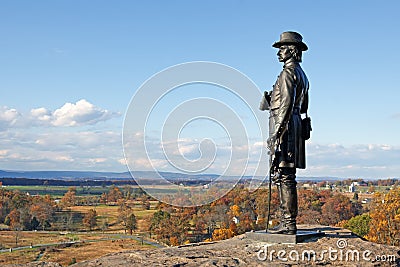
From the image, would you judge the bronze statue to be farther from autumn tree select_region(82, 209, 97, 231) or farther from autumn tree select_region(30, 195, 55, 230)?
autumn tree select_region(30, 195, 55, 230)

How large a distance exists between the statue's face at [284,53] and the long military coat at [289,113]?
0.32 feet

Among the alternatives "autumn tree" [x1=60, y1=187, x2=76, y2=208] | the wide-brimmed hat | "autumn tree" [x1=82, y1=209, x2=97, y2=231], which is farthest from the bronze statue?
"autumn tree" [x1=60, y1=187, x2=76, y2=208]

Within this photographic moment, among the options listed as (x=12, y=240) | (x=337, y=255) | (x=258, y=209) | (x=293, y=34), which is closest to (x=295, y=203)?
(x=337, y=255)

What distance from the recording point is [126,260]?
680cm

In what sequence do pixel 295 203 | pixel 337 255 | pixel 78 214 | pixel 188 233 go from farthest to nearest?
pixel 78 214
pixel 188 233
pixel 295 203
pixel 337 255

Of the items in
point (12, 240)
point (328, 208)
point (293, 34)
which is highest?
point (293, 34)

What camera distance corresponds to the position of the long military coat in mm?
8195

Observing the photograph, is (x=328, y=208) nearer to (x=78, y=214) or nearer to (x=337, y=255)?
(x=337, y=255)

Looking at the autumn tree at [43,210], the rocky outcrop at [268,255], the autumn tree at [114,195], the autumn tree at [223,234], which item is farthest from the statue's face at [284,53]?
A: the autumn tree at [114,195]

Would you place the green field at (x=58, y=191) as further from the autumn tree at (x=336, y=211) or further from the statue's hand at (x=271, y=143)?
the statue's hand at (x=271, y=143)

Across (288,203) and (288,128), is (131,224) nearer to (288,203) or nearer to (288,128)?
(288,203)

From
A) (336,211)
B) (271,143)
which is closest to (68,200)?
(336,211)

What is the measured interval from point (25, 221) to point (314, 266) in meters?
62.7

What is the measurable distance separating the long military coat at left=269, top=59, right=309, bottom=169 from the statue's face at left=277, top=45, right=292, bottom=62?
10 centimetres
